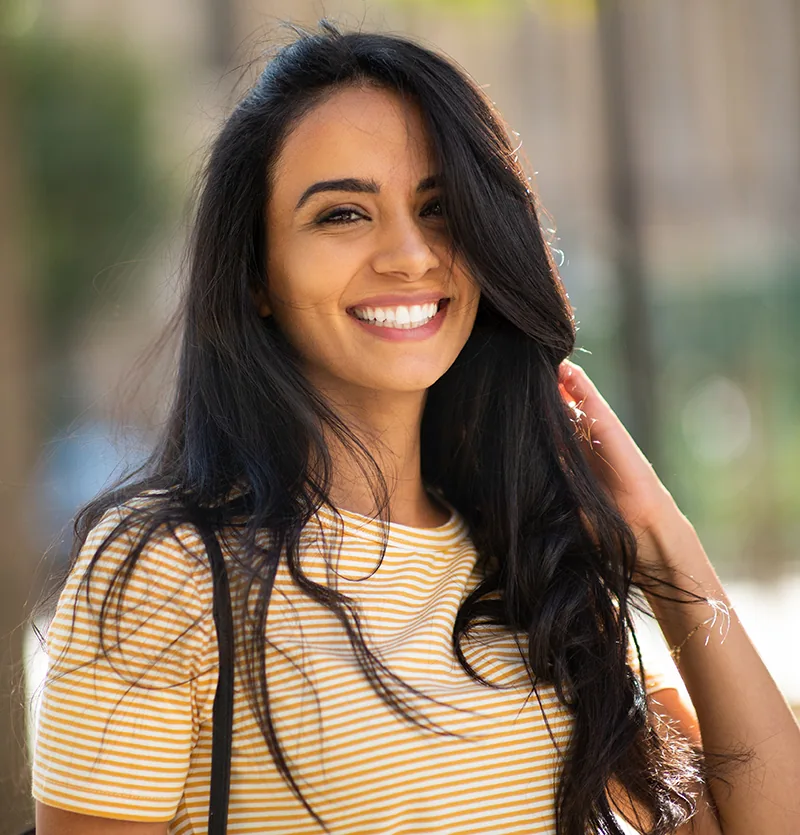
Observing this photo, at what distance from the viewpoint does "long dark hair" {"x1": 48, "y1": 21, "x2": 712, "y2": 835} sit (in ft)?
4.71

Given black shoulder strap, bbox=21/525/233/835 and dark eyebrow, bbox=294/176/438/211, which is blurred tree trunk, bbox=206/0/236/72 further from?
black shoulder strap, bbox=21/525/233/835

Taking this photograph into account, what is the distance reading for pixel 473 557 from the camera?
1630 mm

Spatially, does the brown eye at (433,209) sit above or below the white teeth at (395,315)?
above

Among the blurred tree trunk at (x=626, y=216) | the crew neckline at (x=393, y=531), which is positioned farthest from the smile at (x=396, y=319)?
the blurred tree trunk at (x=626, y=216)

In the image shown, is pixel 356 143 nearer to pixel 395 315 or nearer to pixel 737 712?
pixel 395 315

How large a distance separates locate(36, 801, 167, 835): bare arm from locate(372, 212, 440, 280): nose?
741 millimetres

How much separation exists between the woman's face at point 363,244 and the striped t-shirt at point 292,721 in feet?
0.83

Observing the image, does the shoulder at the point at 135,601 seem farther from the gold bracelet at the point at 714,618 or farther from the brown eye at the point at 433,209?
the gold bracelet at the point at 714,618

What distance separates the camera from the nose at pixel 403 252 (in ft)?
4.84

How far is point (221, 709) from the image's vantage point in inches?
49.8

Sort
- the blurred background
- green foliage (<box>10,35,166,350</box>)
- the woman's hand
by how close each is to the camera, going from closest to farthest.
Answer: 1. the woman's hand
2. the blurred background
3. green foliage (<box>10,35,166,350</box>)

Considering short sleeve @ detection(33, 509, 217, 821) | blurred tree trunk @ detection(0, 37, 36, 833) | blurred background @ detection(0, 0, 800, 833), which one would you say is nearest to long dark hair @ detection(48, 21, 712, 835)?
short sleeve @ detection(33, 509, 217, 821)

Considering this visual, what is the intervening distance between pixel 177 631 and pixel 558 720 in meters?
0.52

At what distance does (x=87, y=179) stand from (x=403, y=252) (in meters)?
3.92
